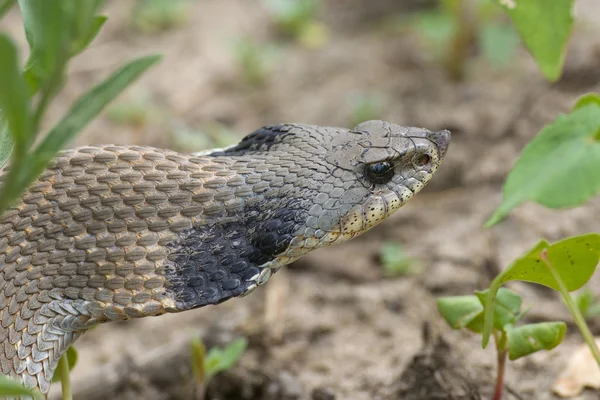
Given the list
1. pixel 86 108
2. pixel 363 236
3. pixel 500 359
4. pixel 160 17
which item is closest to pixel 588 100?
pixel 500 359

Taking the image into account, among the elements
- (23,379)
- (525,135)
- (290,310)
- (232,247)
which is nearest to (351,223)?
(232,247)

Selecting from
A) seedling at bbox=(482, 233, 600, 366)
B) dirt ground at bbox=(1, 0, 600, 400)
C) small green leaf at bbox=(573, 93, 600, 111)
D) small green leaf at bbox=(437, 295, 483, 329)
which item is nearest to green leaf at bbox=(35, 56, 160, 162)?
seedling at bbox=(482, 233, 600, 366)

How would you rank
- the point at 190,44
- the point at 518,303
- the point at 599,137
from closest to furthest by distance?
the point at 599,137 → the point at 518,303 → the point at 190,44

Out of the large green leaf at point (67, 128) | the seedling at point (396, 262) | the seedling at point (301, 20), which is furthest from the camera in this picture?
the seedling at point (301, 20)

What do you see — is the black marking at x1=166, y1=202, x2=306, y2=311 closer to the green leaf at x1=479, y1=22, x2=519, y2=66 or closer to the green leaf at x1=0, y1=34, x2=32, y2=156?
the green leaf at x1=0, y1=34, x2=32, y2=156

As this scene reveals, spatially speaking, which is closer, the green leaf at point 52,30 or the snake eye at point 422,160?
the green leaf at point 52,30

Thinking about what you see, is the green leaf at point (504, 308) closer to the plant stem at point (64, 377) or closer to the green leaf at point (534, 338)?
the green leaf at point (534, 338)

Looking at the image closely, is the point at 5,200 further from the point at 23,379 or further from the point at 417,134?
the point at 417,134

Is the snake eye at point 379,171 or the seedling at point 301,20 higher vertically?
the snake eye at point 379,171

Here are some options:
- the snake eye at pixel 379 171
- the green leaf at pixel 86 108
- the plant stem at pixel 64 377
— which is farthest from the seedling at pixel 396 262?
the green leaf at pixel 86 108
